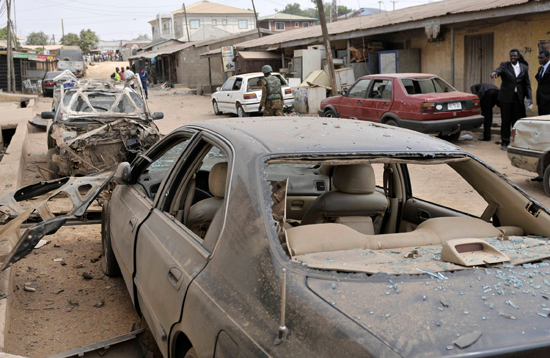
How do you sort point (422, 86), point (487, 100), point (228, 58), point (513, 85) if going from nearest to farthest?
point (513, 85)
point (422, 86)
point (487, 100)
point (228, 58)

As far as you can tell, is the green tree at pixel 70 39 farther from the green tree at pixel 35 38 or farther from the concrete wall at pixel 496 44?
the concrete wall at pixel 496 44

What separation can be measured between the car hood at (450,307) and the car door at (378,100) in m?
10.2

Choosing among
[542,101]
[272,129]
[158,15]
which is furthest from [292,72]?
[158,15]

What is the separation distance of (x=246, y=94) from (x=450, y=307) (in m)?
16.7

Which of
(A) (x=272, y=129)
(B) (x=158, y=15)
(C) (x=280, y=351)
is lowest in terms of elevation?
(C) (x=280, y=351)

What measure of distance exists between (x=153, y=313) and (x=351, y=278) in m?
1.28

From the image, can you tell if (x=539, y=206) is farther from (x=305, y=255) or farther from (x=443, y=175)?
(x=443, y=175)

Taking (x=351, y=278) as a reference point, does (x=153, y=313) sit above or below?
below

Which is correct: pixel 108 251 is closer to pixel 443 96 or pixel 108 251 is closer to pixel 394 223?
pixel 394 223

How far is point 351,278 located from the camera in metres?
1.91

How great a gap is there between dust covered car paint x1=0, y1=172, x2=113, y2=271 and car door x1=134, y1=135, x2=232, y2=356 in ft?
3.61

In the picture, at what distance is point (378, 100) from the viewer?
12.1 m

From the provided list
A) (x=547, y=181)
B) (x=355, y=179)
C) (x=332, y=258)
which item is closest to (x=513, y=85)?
(x=547, y=181)

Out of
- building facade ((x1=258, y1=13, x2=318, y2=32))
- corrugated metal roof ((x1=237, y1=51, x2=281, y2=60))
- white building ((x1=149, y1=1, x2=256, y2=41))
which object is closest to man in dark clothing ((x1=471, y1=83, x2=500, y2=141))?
corrugated metal roof ((x1=237, y1=51, x2=281, y2=60))
